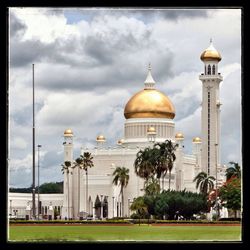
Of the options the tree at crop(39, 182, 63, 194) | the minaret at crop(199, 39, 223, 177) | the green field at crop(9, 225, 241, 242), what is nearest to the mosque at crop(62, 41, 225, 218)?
the minaret at crop(199, 39, 223, 177)

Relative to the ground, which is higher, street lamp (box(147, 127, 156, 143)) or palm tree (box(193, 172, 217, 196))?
street lamp (box(147, 127, 156, 143))

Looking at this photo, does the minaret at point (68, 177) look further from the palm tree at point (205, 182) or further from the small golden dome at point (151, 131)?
the palm tree at point (205, 182)

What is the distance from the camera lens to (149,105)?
69625mm

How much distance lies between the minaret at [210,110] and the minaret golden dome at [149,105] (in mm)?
3916

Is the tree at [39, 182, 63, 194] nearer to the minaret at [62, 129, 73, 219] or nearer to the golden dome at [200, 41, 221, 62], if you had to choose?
the minaret at [62, 129, 73, 219]

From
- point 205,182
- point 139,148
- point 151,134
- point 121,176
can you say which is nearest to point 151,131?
point 151,134

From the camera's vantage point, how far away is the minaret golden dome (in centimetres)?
6944

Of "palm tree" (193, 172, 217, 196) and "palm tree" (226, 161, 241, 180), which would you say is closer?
"palm tree" (226, 161, 241, 180)

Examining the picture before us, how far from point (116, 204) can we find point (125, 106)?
954 cm

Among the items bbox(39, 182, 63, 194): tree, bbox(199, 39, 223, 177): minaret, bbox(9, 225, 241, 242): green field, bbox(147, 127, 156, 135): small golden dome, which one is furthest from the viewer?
bbox(39, 182, 63, 194): tree

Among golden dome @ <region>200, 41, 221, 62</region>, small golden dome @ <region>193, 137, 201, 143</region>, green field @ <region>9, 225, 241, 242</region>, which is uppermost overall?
golden dome @ <region>200, 41, 221, 62</region>
